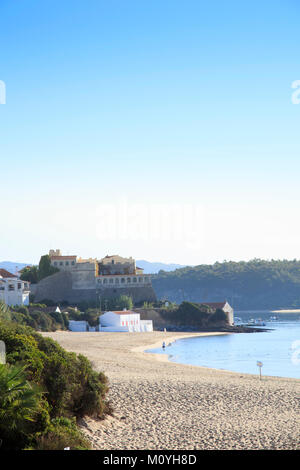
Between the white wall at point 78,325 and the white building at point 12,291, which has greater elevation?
the white building at point 12,291

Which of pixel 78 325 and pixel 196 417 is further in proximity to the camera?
pixel 78 325

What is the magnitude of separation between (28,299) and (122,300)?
11922mm

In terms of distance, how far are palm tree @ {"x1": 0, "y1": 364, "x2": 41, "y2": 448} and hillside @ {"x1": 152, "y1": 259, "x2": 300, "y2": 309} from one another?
142963 millimetres

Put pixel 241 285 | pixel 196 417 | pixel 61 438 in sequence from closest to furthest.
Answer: pixel 61 438, pixel 196 417, pixel 241 285

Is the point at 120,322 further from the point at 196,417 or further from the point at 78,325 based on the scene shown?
the point at 196,417

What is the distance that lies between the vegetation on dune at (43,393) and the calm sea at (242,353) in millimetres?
20213

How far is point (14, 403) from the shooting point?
1061 cm

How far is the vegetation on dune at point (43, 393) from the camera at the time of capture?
34.9ft

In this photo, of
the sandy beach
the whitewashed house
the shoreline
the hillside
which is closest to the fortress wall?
the whitewashed house

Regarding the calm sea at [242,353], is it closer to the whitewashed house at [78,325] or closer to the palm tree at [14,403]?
the whitewashed house at [78,325]

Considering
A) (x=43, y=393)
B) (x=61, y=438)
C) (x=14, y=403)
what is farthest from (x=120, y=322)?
(x=14, y=403)

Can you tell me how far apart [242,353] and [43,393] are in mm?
36406

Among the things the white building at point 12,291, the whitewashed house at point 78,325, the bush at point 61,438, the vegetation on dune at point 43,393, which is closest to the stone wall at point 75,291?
the white building at point 12,291

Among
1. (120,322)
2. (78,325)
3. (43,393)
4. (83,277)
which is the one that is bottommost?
(78,325)
